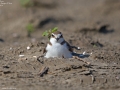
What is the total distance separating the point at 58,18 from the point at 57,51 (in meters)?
9.49

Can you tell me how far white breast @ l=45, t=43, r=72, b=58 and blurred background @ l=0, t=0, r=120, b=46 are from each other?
3342 mm

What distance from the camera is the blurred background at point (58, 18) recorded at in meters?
16.0

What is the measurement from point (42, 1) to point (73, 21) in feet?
11.5

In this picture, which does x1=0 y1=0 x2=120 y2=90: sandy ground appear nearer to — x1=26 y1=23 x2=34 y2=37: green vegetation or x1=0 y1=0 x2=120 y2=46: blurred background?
x1=0 y1=0 x2=120 y2=46: blurred background

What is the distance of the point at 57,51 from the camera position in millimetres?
9484

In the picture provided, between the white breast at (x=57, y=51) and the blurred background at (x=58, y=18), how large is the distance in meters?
3.34

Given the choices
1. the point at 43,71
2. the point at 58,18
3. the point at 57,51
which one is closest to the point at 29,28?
the point at 58,18

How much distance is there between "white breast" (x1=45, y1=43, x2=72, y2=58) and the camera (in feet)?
31.1

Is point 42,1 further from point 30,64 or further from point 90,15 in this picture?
point 30,64

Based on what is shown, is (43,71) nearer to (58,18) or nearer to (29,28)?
(29,28)

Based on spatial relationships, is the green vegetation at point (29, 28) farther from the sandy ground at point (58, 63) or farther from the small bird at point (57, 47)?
the small bird at point (57, 47)

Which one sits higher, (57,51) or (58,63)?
(57,51)

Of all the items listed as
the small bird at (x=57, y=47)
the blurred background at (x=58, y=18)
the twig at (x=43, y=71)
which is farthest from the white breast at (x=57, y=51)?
the blurred background at (x=58, y=18)

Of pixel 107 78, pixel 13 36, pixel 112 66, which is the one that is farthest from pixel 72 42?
pixel 13 36
